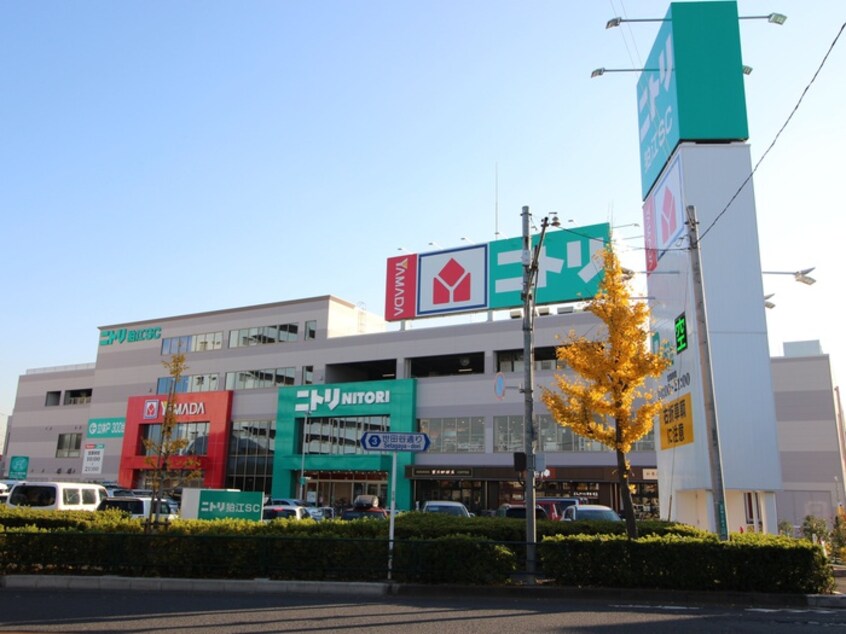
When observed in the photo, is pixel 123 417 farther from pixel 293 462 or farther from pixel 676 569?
pixel 676 569

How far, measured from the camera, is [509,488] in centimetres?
4888

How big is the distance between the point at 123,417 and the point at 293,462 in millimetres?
20675

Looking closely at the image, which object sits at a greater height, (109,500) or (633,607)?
(109,500)

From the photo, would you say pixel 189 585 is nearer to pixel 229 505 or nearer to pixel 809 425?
pixel 229 505

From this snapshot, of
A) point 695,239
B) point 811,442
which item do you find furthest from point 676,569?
point 811,442

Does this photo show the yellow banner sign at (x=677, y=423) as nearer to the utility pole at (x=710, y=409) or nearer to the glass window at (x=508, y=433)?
the utility pole at (x=710, y=409)

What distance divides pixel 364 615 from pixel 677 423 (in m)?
14.4

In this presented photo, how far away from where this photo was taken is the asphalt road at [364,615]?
32.7 ft

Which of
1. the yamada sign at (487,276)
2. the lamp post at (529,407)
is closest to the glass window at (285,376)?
the yamada sign at (487,276)

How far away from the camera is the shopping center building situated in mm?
48531

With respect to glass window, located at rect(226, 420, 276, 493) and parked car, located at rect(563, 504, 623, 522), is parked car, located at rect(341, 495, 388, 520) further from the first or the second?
glass window, located at rect(226, 420, 276, 493)

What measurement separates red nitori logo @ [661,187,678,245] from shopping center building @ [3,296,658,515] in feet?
69.4

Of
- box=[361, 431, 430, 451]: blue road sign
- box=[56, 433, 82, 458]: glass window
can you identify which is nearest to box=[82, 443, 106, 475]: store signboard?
box=[56, 433, 82, 458]: glass window

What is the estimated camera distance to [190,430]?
6212 cm
